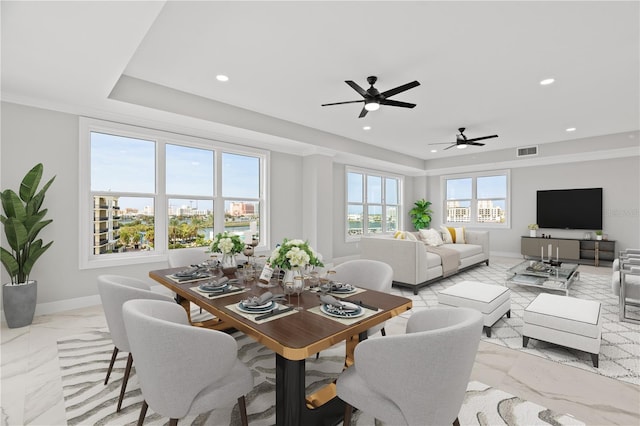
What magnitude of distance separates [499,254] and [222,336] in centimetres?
831

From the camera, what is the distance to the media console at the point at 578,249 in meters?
6.32

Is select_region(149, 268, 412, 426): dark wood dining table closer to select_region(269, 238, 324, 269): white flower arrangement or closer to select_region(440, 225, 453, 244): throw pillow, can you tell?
select_region(269, 238, 324, 269): white flower arrangement

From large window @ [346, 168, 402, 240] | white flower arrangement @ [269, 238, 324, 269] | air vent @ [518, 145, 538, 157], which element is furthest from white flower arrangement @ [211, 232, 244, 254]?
air vent @ [518, 145, 538, 157]

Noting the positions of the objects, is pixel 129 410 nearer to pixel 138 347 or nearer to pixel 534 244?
pixel 138 347

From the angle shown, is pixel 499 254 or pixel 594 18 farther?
pixel 499 254

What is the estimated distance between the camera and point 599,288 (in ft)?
15.3

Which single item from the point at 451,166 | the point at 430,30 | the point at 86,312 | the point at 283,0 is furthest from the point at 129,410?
the point at 451,166

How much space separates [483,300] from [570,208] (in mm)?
5681

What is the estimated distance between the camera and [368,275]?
8.46 feet

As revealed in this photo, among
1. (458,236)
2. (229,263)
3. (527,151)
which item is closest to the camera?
(229,263)

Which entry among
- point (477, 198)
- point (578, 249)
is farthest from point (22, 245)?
point (578, 249)

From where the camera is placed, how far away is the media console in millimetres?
6316

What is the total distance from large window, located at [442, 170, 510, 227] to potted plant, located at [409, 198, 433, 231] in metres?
0.50

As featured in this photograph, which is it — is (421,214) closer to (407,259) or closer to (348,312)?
(407,259)
